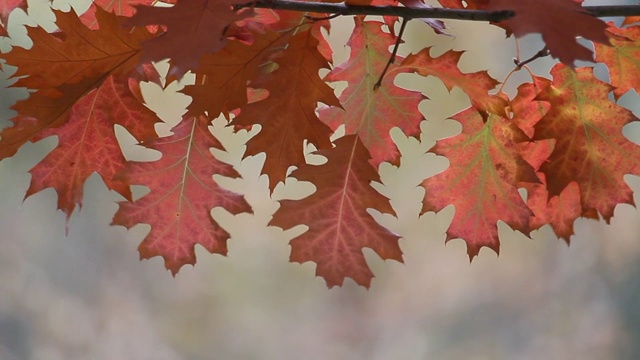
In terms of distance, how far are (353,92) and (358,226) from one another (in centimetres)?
11

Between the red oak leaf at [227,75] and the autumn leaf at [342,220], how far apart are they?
97mm

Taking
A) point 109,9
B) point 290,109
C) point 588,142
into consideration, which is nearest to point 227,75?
point 290,109

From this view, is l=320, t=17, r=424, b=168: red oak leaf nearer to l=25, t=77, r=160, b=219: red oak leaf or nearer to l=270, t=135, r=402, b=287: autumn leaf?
l=270, t=135, r=402, b=287: autumn leaf

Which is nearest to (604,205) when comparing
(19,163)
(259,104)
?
(259,104)

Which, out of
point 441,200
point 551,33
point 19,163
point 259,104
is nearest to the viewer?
point 551,33

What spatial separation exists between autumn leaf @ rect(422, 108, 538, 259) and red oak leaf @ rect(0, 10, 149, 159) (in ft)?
0.88

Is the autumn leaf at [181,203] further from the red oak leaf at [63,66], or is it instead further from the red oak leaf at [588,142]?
the red oak leaf at [588,142]

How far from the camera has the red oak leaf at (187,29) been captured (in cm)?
40

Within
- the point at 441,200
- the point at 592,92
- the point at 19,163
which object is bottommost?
the point at 19,163

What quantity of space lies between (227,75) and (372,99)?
0.15 metres

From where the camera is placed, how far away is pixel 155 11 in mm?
427

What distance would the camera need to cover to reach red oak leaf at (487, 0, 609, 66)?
1.29ft

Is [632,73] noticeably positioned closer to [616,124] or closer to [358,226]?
[616,124]

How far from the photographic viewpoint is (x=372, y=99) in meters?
0.60
